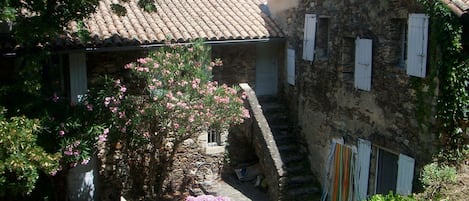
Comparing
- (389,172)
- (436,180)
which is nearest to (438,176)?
(436,180)

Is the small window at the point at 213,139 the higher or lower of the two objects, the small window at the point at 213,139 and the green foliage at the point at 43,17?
the lower

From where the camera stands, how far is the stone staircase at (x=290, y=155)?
13.6 metres

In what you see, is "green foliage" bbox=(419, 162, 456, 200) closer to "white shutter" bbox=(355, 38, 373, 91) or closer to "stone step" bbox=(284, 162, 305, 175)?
"white shutter" bbox=(355, 38, 373, 91)

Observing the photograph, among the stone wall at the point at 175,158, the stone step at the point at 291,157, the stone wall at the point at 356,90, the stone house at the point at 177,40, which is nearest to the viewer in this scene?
the stone wall at the point at 356,90

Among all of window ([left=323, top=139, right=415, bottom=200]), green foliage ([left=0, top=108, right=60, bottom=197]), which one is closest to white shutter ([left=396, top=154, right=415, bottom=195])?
window ([left=323, top=139, right=415, bottom=200])

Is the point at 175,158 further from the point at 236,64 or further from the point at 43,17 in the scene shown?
the point at 43,17

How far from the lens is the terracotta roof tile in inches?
507

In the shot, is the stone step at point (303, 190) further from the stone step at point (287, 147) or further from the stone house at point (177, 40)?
the stone house at point (177, 40)

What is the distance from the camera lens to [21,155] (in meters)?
9.05

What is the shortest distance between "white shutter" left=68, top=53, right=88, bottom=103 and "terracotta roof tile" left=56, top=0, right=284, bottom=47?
0.64 m

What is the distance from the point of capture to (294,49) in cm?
1468

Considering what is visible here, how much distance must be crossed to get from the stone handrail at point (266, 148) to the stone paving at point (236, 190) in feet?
1.49

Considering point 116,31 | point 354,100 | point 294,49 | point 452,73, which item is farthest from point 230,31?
point 452,73

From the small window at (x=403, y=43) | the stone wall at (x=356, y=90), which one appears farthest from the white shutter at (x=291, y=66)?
the small window at (x=403, y=43)
